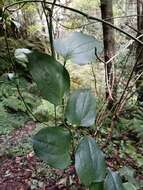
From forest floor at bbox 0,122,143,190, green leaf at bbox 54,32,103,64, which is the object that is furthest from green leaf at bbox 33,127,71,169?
forest floor at bbox 0,122,143,190

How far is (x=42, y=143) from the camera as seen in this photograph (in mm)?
438

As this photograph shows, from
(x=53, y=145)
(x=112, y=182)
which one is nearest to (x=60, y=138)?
(x=53, y=145)

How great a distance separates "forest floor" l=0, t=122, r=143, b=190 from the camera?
2.19 m

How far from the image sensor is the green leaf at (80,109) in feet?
1.53

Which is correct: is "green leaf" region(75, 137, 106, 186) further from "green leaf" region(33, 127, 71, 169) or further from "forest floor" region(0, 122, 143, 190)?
"forest floor" region(0, 122, 143, 190)

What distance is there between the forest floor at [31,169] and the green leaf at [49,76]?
164 centimetres

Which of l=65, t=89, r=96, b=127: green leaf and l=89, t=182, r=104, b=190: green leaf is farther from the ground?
l=65, t=89, r=96, b=127: green leaf

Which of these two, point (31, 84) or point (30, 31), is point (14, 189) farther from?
point (30, 31)

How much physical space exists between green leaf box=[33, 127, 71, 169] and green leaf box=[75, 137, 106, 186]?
0.02 meters

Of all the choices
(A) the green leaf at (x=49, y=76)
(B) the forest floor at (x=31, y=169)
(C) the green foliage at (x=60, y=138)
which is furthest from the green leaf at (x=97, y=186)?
(B) the forest floor at (x=31, y=169)

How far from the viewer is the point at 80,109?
47 centimetres

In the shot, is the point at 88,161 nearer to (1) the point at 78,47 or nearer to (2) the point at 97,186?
(2) the point at 97,186

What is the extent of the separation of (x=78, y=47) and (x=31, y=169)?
208 centimetres

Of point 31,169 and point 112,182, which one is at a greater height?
point 112,182
